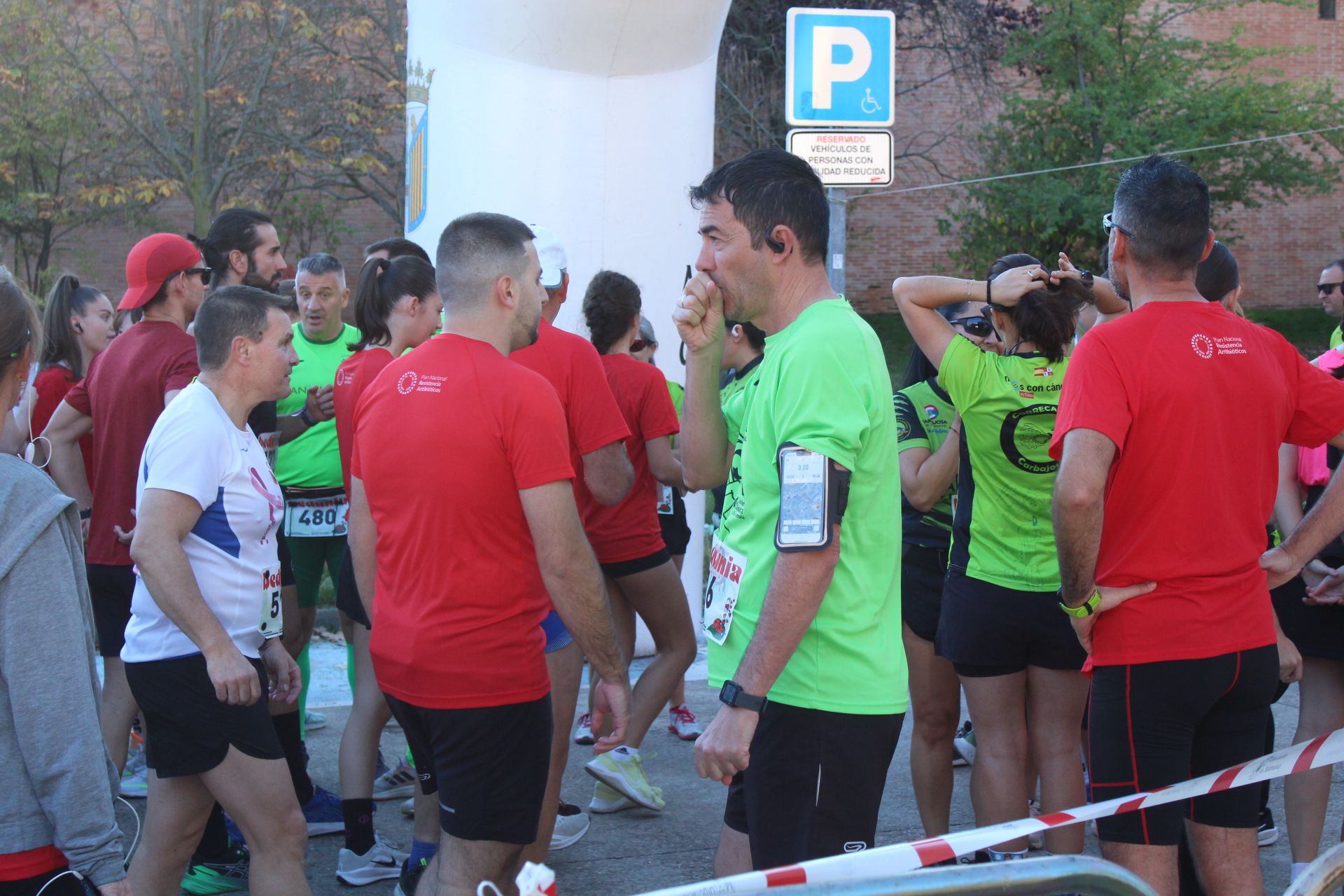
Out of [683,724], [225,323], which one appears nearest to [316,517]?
[683,724]

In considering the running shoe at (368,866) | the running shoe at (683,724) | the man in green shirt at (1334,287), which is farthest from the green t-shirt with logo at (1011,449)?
the man in green shirt at (1334,287)

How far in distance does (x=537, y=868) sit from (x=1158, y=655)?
1.59 m

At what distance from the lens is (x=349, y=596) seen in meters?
4.28

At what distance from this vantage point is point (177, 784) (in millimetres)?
3018

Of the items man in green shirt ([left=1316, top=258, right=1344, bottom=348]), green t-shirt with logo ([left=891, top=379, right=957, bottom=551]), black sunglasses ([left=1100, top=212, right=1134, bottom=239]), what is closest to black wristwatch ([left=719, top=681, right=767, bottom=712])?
black sunglasses ([left=1100, top=212, right=1134, bottom=239])

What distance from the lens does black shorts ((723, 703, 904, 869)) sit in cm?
249

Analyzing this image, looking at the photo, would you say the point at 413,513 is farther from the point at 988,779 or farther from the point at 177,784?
the point at 988,779

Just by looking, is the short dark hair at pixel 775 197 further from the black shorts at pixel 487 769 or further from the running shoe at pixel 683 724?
the running shoe at pixel 683 724

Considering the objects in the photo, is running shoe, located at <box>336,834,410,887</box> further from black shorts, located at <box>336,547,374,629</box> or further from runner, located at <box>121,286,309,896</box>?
runner, located at <box>121,286,309,896</box>

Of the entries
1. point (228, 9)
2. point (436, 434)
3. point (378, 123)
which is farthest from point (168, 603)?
point (378, 123)

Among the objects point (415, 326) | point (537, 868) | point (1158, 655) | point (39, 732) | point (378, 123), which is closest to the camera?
point (537, 868)

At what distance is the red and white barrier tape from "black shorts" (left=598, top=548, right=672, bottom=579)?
7.08 feet

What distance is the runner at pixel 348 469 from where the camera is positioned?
4059 millimetres

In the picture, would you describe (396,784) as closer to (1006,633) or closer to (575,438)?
(575,438)
